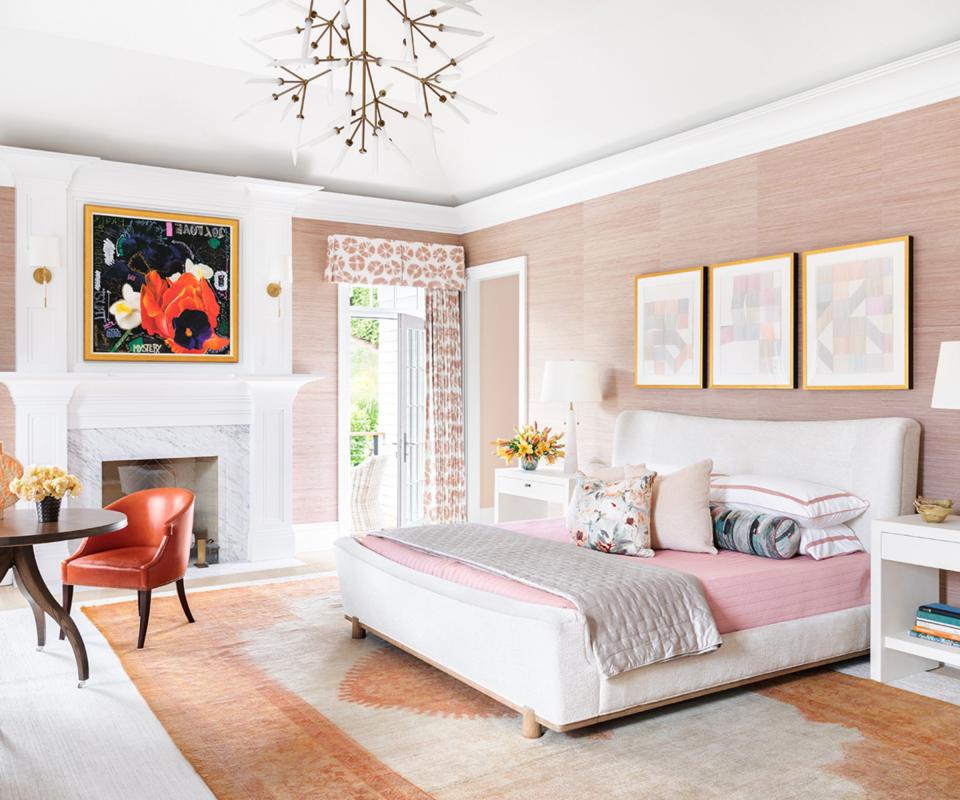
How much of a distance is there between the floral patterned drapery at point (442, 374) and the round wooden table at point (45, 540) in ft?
11.2

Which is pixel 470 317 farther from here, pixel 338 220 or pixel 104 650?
pixel 104 650

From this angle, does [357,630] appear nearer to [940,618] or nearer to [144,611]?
[144,611]

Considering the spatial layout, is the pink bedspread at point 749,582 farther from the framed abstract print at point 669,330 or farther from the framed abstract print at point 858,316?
the framed abstract print at point 669,330

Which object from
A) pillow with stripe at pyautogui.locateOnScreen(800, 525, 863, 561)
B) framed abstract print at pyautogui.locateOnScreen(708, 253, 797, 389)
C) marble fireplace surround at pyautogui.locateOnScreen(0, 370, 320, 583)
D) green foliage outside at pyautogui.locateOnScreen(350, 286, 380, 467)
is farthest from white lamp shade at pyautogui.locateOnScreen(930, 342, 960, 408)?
green foliage outside at pyautogui.locateOnScreen(350, 286, 380, 467)

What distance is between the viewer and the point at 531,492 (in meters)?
5.76

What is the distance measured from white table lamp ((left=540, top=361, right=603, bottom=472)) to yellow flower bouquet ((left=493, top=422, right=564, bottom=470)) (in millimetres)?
190

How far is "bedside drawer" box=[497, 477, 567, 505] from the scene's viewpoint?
5.46 metres

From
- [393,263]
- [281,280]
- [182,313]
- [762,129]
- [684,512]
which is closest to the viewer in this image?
[684,512]

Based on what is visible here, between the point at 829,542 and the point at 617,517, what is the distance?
3.09 feet

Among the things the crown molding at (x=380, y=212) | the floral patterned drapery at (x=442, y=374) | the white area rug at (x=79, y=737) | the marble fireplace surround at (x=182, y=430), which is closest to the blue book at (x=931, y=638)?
the white area rug at (x=79, y=737)

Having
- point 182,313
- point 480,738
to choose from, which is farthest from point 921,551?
point 182,313

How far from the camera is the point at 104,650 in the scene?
A: 13.5 feet

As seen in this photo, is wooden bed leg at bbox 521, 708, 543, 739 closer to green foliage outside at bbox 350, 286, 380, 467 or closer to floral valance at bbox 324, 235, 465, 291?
floral valance at bbox 324, 235, 465, 291

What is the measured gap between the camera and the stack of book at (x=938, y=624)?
3.59m
